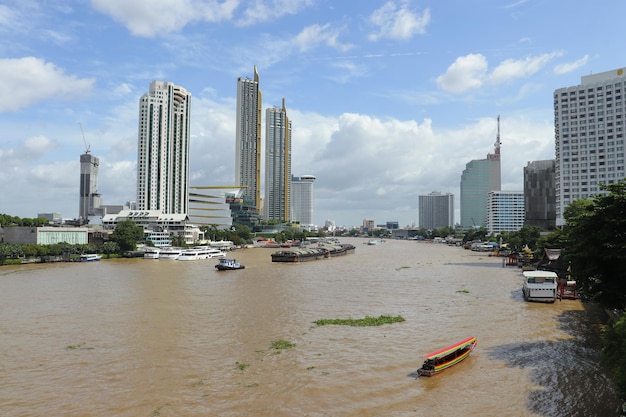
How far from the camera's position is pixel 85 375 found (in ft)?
45.6

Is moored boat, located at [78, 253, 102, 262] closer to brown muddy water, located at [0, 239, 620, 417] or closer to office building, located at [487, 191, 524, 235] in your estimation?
brown muddy water, located at [0, 239, 620, 417]

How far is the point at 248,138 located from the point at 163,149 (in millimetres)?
55191

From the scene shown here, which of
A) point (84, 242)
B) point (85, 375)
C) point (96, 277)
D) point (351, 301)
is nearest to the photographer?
Result: point (85, 375)

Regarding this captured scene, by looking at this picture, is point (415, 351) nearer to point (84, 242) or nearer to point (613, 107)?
point (84, 242)

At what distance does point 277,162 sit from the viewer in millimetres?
179000

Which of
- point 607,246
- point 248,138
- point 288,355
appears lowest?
point 288,355

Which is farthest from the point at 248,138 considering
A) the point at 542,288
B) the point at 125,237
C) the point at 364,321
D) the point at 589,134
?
the point at 364,321

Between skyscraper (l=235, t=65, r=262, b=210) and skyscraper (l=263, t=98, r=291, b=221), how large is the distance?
16390 mm

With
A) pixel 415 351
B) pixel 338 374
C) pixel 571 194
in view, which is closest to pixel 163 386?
pixel 338 374

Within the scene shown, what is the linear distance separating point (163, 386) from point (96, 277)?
31.0 meters

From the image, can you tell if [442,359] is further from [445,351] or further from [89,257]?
[89,257]

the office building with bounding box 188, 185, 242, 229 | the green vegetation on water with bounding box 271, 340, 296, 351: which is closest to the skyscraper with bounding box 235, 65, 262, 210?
the office building with bounding box 188, 185, 242, 229

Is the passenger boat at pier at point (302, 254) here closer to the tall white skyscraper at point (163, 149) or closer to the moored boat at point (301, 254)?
the moored boat at point (301, 254)

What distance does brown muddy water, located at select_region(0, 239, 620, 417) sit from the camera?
38.6 feet
